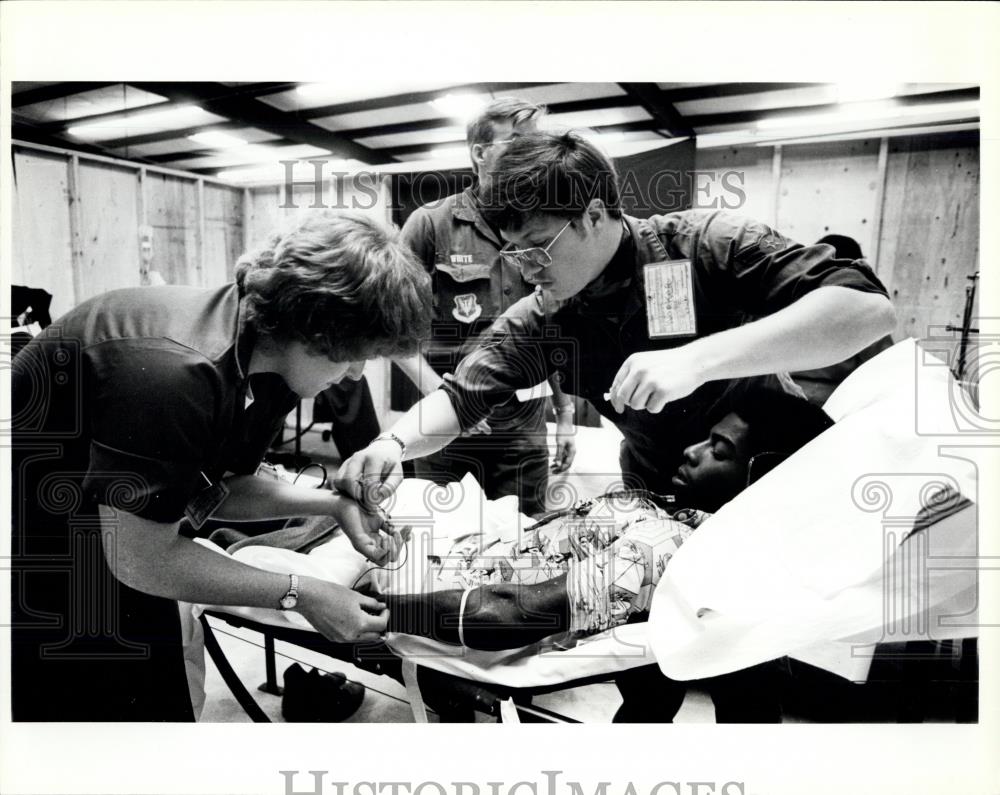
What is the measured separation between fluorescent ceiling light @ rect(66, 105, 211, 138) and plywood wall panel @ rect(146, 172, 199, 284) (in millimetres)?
103

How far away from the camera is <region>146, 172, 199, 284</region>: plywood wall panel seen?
1539 mm

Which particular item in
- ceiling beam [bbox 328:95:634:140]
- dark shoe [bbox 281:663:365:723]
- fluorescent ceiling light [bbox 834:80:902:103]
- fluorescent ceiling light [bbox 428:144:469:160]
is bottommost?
dark shoe [bbox 281:663:365:723]

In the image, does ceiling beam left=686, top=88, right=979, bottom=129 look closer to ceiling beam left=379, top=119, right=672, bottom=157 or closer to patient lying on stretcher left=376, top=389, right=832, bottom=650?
ceiling beam left=379, top=119, right=672, bottom=157

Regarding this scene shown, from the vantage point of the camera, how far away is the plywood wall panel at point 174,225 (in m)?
1.54

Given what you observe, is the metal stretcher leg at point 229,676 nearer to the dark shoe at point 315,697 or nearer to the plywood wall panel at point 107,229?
the dark shoe at point 315,697

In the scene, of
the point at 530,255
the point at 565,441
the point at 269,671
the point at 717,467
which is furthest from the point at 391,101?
the point at 269,671

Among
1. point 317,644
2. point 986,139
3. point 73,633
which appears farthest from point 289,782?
point 986,139

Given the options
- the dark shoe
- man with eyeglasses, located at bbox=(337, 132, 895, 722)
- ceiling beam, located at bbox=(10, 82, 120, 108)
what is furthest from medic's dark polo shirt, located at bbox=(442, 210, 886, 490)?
ceiling beam, located at bbox=(10, 82, 120, 108)

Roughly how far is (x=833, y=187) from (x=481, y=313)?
28.9 inches

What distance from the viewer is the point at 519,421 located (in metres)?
1.61

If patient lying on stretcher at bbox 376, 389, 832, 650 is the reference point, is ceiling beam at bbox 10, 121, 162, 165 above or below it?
above

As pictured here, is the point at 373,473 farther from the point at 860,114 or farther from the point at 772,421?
the point at 860,114

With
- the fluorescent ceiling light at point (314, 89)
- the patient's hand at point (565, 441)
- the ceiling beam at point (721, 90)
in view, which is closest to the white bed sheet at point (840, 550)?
the patient's hand at point (565, 441)

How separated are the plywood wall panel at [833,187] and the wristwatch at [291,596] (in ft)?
3.95
